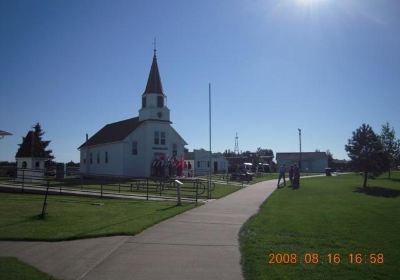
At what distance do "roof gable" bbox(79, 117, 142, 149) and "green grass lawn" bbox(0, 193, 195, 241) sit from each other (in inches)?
1180

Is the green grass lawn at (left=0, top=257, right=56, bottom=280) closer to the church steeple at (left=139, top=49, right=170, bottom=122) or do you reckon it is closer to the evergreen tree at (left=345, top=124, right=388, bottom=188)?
the evergreen tree at (left=345, top=124, right=388, bottom=188)

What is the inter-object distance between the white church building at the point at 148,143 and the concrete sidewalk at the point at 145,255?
33.6 m

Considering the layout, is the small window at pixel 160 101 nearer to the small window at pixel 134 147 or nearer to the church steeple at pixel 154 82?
the church steeple at pixel 154 82

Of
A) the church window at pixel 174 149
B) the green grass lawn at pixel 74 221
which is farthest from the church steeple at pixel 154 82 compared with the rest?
the green grass lawn at pixel 74 221

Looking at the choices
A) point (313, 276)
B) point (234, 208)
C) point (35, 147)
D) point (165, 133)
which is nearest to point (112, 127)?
point (165, 133)

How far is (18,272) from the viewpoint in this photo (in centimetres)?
684

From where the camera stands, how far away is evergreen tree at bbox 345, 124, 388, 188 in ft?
111

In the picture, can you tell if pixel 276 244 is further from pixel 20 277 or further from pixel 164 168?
pixel 164 168

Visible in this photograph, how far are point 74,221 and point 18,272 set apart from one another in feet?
17.4

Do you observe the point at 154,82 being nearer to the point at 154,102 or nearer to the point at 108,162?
the point at 154,102

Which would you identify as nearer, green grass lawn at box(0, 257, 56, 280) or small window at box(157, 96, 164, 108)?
green grass lawn at box(0, 257, 56, 280)

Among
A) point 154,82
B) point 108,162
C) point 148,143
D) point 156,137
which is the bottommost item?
point 108,162
